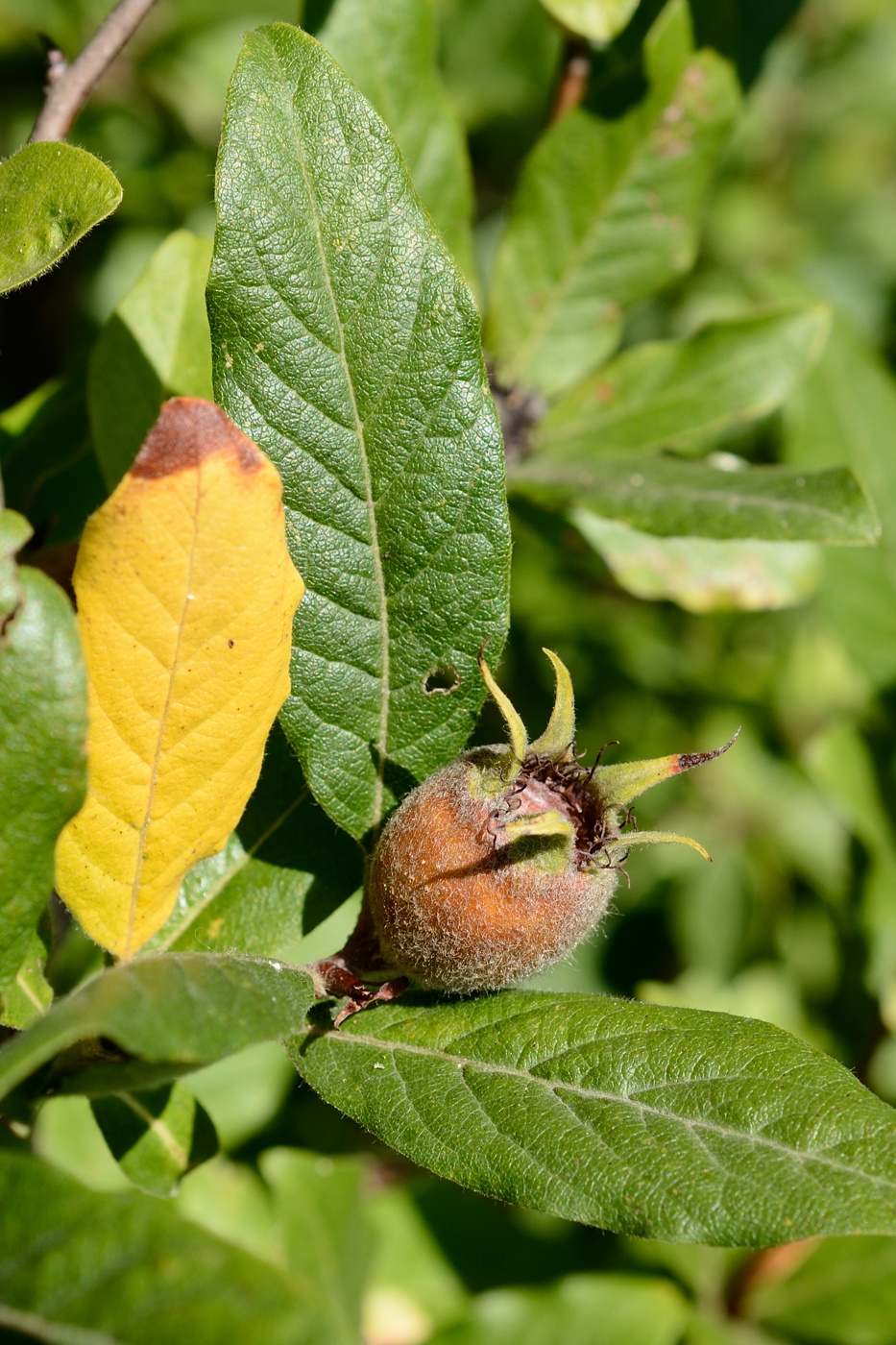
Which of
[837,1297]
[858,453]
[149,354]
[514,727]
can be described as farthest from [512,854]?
[837,1297]

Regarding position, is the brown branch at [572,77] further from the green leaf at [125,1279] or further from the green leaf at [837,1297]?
the green leaf at [837,1297]

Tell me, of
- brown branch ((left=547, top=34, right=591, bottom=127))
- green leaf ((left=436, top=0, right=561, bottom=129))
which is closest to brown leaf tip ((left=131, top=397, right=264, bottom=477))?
brown branch ((left=547, top=34, right=591, bottom=127))

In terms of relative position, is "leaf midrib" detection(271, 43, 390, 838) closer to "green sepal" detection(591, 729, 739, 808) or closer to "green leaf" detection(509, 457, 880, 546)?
"green sepal" detection(591, 729, 739, 808)

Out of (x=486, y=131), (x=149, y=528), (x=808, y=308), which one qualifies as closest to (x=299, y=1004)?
(x=149, y=528)

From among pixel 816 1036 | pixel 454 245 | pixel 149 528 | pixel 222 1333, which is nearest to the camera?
pixel 222 1333

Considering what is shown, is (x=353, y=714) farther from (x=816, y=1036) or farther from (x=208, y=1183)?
(x=816, y=1036)

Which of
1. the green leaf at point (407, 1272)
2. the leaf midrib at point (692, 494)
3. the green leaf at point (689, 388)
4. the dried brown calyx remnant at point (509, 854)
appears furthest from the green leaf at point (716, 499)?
the green leaf at point (407, 1272)
